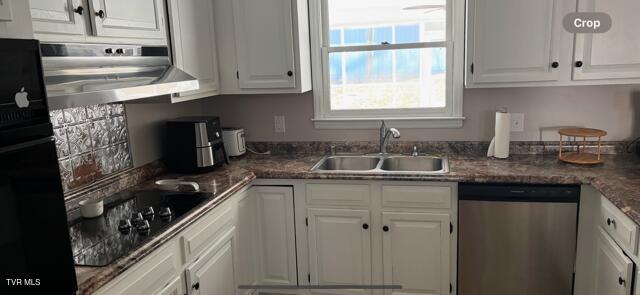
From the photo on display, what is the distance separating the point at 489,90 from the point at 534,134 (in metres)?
0.38

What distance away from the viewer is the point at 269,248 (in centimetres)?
282

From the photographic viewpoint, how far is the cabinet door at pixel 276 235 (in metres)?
2.74

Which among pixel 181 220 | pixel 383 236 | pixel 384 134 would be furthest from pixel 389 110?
pixel 181 220

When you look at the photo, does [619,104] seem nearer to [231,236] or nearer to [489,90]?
[489,90]

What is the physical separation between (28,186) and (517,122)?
102 inches

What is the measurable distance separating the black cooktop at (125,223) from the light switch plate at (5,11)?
0.77 metres

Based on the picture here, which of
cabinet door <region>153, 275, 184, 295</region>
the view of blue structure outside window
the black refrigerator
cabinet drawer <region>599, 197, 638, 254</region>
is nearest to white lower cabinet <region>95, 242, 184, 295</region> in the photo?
cabinet door <region>153, 275, 184, 295</region>

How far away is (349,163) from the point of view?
10.00 ft

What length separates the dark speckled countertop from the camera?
6.53ft

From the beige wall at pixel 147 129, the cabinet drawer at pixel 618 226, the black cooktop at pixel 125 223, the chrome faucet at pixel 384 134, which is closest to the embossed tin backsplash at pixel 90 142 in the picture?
the beige wall at pixel 147 129

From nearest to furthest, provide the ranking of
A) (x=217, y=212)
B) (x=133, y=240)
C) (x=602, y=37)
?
(x=133, y=240) → (x=217, y=212) → (x=602, y=37)

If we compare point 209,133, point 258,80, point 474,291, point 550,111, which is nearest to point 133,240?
point 209,133

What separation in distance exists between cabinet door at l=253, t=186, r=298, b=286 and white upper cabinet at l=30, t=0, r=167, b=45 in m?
1.02

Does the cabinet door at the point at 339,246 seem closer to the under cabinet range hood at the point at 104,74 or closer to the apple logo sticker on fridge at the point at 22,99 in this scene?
the under cabinet range hood at the point at 104,74
